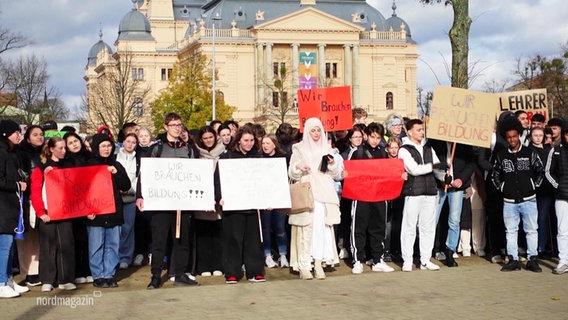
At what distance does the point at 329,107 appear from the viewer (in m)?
15.5

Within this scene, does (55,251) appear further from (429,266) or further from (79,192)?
(429,266)

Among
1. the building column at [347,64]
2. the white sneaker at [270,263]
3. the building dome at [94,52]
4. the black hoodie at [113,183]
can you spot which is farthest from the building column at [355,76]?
the black hoodie at [113,183]

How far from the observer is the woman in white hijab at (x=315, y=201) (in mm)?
13656

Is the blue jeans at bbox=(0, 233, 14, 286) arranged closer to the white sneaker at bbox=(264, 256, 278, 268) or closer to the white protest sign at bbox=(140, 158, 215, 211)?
the white protest sign at bbox=(140, 158, 215, 211)

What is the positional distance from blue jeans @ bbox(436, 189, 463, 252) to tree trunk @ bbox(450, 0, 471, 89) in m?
4.26

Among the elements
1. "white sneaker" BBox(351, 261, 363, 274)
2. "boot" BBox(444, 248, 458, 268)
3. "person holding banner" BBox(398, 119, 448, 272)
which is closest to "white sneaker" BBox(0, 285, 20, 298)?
"white sneaker" BBox(351, 261, 363, 274)

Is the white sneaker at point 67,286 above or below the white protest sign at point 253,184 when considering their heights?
below

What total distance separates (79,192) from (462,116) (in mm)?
5645

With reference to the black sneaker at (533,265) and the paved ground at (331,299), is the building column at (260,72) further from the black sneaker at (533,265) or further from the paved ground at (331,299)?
the paved ground at (331,299)

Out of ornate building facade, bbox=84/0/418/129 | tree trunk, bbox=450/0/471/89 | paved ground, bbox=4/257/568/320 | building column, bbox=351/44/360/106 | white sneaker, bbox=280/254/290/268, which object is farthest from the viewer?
building column, bbox=351/44/360/106

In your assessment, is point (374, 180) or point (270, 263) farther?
point (270, 263)

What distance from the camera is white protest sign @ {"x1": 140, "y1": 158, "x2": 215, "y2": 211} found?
12891 millimetres

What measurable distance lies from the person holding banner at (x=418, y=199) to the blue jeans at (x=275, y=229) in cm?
186

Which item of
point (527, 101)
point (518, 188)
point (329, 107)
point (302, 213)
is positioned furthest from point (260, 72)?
point (302, 213)
